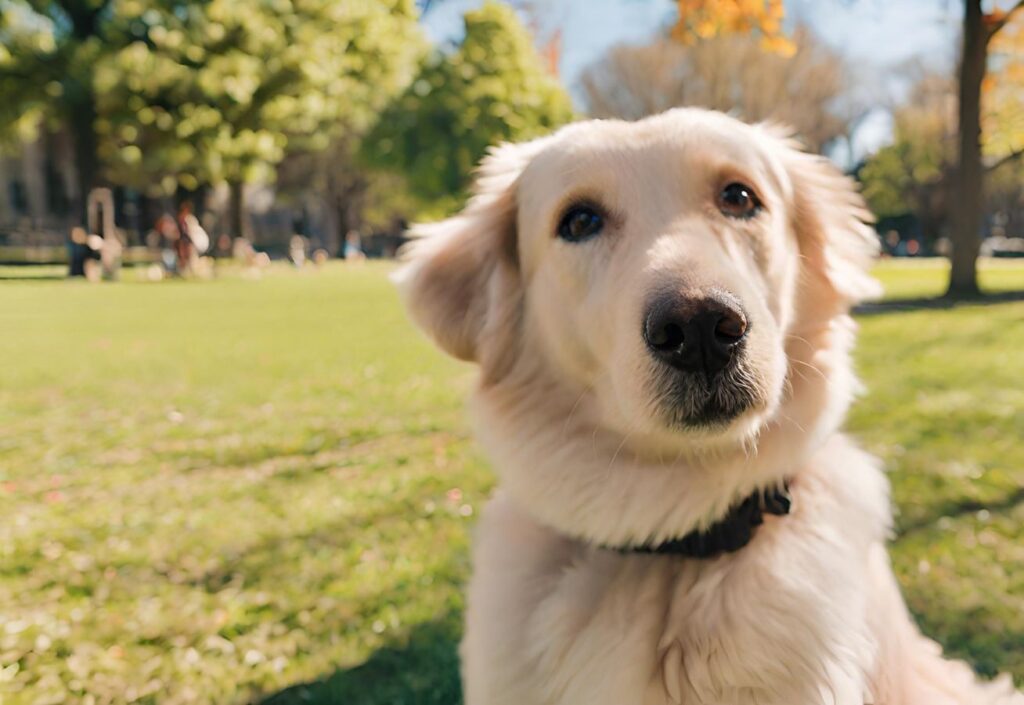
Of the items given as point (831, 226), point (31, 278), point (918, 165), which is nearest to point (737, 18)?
point (831, 226)

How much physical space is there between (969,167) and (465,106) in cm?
1599

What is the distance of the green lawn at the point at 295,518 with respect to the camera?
10.5ft

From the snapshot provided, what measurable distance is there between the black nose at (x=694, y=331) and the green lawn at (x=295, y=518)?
3.69 feet

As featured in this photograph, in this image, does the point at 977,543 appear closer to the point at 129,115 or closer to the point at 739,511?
the point at 739,511

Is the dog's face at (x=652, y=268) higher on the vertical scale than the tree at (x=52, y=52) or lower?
lower

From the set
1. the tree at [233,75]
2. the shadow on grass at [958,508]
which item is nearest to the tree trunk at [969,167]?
the shadow on grass at [958,508]

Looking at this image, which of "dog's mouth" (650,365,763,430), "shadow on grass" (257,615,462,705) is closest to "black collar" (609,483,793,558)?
"dog's mouth" (650,365,763,430)

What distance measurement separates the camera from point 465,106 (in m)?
26.5

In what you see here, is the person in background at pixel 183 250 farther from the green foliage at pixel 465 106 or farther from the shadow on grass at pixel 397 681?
the shadow on grass at pixel 397 681

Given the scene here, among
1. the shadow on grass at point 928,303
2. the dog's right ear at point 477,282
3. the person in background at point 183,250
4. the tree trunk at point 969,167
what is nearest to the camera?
the dog's right ear at point 477,282

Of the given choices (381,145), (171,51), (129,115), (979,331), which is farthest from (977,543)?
(381,145)

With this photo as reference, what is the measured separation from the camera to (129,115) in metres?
29.3

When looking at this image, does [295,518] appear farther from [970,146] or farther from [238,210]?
[238,210]

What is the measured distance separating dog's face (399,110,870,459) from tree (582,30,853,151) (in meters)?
25.4
